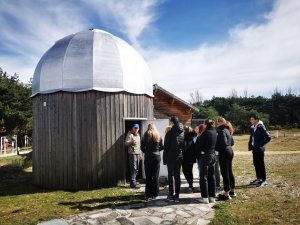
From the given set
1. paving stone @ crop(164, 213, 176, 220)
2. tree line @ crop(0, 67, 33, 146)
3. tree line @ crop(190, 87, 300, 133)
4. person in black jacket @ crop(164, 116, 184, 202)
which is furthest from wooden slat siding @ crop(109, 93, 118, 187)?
tree line @ crop(190, 87, 300, 133)

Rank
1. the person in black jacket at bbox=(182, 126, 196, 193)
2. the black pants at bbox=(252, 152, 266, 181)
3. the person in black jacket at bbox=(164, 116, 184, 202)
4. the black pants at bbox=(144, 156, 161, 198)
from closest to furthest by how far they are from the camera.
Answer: the person in black jacket at bbox=(164, 116, 184, 202) < the black pants at bbox=(144, 156, 161, 198) < the person in black jacket at bbox=(182, 126, 196, 193) < the black pants at bbox=(252, 152, 266, 181)

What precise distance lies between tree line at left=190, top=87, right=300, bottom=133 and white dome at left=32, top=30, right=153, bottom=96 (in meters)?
30.2

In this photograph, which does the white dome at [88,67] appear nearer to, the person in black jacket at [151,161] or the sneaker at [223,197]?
the person in black jacket at [151,161]

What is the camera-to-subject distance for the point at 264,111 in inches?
1694

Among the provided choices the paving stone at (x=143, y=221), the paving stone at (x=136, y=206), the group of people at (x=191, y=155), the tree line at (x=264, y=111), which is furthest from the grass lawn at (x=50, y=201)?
the tree line at (x=264, y=111)

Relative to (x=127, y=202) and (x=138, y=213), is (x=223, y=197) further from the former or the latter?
(x=127, y=202)

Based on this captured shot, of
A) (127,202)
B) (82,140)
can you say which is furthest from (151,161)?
(82,140)

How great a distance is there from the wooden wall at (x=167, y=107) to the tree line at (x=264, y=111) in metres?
19.8

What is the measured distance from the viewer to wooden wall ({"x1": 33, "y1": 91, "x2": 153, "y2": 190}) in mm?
7152

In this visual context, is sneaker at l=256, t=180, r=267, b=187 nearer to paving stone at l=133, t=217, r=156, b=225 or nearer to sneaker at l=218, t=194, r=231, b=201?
sneaker at l=218, t=194, r=231, b=201

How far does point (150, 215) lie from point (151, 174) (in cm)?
120

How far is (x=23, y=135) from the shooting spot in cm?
2797

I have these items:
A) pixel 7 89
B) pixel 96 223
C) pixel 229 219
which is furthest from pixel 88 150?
pixel 7 89

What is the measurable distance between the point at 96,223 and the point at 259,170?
5070 mm
